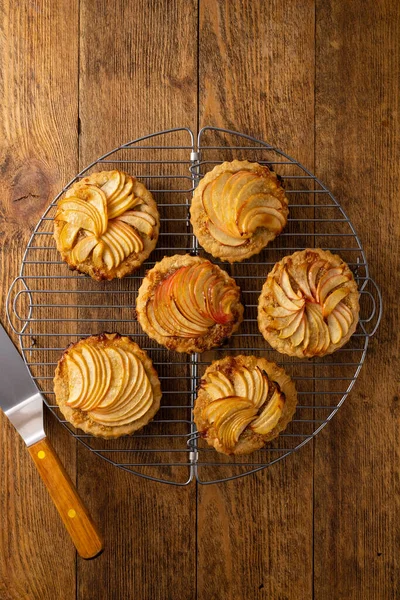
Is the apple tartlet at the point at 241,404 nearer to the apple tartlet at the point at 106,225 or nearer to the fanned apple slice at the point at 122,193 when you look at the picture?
the apple tartlet at the point at 106,225

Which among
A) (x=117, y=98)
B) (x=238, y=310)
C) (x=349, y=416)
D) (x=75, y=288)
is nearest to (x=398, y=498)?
(x=349, y=416)

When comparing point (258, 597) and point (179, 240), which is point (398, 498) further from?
point (179, 240)

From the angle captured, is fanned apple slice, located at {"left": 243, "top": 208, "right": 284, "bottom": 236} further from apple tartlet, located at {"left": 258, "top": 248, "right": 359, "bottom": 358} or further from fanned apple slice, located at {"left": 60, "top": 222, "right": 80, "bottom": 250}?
fanned apple slice, located at {"left": 60, "top": 222, "right": 80, "bottom": 250}

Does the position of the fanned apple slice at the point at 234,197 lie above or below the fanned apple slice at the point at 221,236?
above

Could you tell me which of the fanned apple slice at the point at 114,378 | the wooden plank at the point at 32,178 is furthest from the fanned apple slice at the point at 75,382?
the wooden plank at the point at 32,178

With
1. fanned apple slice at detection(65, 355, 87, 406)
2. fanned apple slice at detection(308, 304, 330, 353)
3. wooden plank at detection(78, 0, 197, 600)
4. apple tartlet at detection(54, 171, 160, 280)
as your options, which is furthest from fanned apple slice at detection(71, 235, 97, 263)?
fanned apple slice at detection(308, 304, 330, 353)

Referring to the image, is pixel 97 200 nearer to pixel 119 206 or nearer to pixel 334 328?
pixel 119 206
